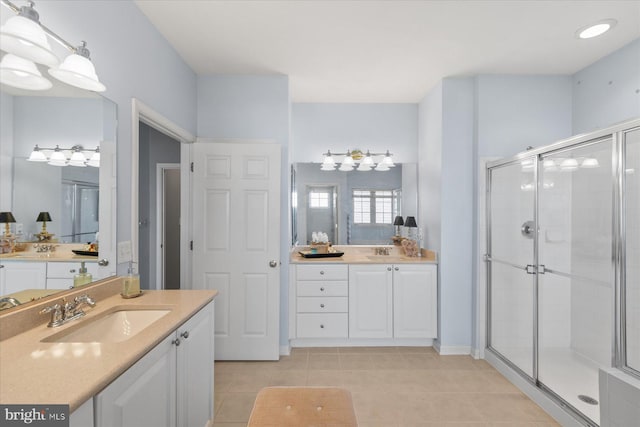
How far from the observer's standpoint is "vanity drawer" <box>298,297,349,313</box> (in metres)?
3.14

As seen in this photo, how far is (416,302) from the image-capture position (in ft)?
10.4

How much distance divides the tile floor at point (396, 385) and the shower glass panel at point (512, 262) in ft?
1.00

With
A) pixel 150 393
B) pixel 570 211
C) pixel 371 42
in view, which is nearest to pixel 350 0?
pixel 371 42

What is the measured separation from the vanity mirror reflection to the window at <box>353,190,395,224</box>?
2.57m

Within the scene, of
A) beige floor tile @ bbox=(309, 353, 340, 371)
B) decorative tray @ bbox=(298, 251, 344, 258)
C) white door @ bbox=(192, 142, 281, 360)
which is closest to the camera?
beige floor tile @ bbox=(309, 353, 340, 371)

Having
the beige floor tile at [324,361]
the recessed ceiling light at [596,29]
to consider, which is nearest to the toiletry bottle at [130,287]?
the beige floor tile at [324,361]

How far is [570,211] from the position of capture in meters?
2.17

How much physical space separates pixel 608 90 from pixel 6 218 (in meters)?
4.10

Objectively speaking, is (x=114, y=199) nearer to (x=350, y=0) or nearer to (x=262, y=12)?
(x=262, y=12)

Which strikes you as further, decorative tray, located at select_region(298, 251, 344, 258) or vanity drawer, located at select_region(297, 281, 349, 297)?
decorative tray, located at select_region(298, 251, 344, 258)

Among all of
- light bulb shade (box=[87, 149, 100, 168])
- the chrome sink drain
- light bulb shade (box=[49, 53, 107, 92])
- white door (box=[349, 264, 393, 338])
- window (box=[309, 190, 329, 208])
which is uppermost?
light bulb shade (box=[49, 53, 107, 92])

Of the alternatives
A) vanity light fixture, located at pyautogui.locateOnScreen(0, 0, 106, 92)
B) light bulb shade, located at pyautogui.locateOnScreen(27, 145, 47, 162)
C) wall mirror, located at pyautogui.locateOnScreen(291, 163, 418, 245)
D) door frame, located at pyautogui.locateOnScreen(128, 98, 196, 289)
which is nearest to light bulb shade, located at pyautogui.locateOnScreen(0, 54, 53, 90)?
vanity light fixture, located at pyautogui.locateOnScreen(0, 0, 106, 92)

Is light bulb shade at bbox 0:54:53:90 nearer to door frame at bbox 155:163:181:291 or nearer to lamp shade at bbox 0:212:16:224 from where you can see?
lamp shade at bbox 0:212:16:224

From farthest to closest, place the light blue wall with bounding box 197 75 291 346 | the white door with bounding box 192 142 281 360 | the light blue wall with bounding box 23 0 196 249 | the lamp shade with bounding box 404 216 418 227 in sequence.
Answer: the lamp shade with bounding box 404 216 418 227 → the light blue wall with bounding box 197 75 291 346 → the white door with bounding box 192 142 281 360 → the light blue wall with bounding box 23 0 196 249
